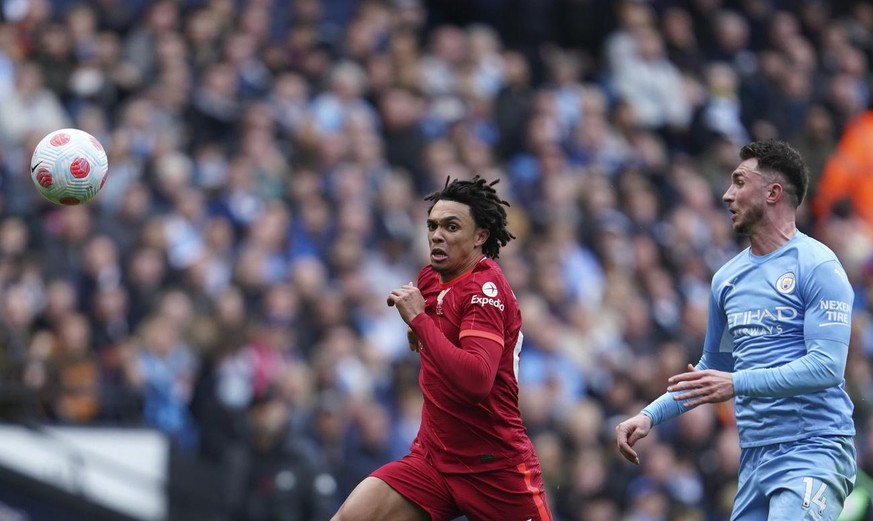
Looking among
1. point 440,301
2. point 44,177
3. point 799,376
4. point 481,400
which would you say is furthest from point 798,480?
point 44,177

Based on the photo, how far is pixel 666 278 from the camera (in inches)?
629

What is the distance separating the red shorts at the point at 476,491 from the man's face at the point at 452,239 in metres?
1.03

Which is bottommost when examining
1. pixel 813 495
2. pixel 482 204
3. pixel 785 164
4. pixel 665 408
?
pixel 813 495

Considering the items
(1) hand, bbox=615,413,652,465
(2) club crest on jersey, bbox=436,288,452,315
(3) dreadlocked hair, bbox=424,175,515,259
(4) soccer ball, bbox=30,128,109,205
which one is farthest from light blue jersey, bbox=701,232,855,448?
(4) soccer ball, bbox=30,128,109,205

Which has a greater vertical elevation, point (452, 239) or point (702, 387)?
point (452, 239)

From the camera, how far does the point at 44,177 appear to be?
8.31m

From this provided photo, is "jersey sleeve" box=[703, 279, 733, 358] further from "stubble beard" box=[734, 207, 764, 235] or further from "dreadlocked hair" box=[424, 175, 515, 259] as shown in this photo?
"dreadlocked hair" box=[424, 175, 515, 259]

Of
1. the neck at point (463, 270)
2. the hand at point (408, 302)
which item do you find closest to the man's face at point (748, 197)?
the neck at point (463, 270)

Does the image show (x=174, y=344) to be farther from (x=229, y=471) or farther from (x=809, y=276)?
(x=809, y=276)

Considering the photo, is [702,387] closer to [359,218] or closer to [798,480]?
[798,480]

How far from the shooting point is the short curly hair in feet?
23.0

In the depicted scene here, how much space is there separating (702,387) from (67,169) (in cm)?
403

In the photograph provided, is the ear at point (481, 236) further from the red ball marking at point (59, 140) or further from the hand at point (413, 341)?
the red ball marking at point (59, 140)

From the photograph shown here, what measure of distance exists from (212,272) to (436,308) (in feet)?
19.7
